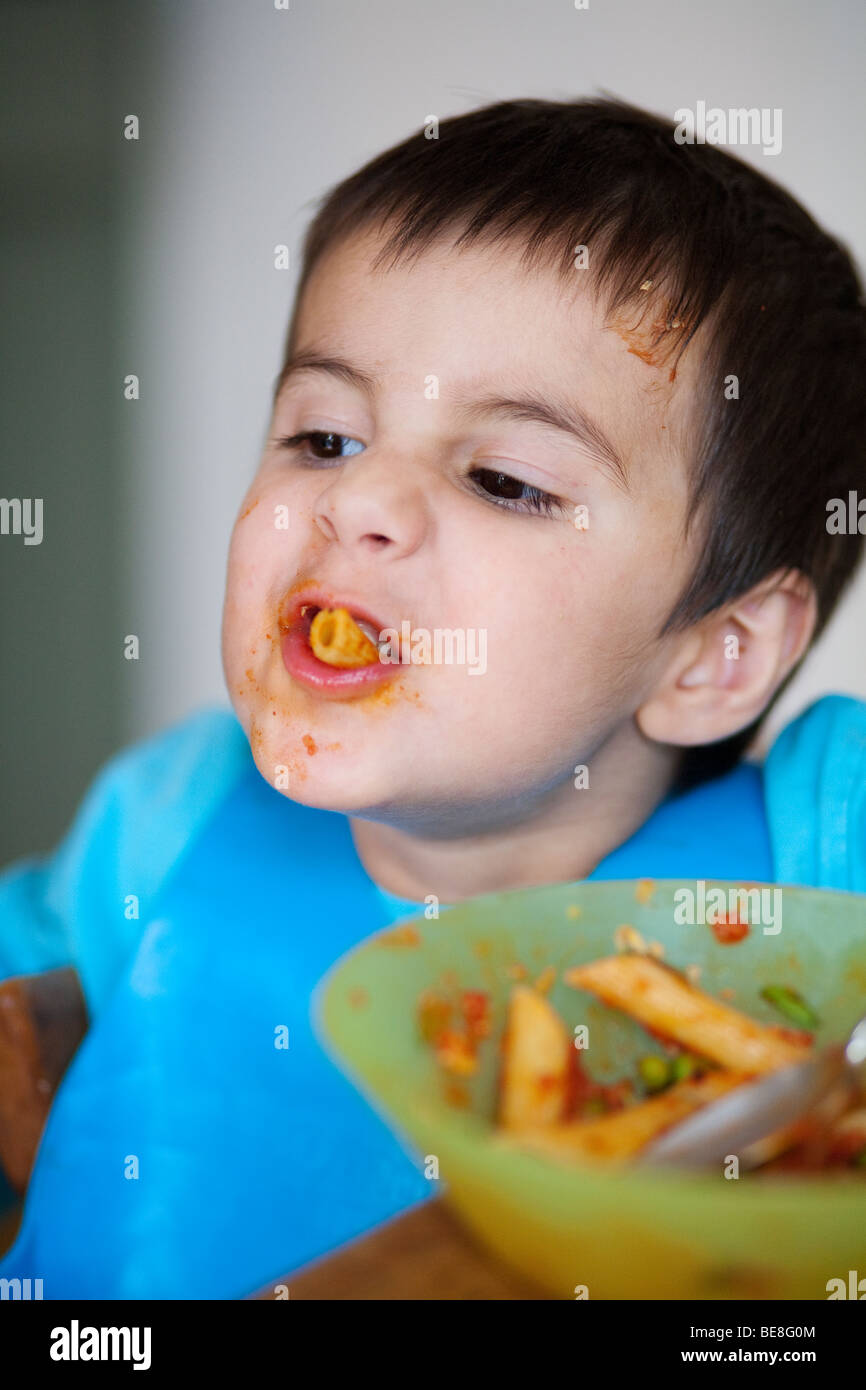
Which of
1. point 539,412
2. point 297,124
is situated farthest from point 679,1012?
point 297,124

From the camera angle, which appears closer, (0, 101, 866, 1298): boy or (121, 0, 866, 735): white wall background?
(0, 101, 866, 1298): boy

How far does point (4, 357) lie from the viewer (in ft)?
4.40

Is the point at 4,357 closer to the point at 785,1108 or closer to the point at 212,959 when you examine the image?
the point at 212,959

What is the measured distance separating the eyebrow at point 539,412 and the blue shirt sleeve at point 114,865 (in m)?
0.40

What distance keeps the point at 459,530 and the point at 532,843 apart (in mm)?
289

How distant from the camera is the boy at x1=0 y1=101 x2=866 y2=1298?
0.72m

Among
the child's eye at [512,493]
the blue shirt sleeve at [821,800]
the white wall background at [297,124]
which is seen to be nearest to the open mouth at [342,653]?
the child's eye at [512,493]

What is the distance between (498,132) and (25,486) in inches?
33.4

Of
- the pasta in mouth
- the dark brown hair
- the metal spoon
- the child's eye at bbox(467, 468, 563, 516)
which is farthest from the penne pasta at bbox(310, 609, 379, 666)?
the metal spoon

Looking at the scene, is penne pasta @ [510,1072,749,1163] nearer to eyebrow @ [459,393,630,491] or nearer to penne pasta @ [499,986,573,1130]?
penne pasta @ [499,986,573,1130]

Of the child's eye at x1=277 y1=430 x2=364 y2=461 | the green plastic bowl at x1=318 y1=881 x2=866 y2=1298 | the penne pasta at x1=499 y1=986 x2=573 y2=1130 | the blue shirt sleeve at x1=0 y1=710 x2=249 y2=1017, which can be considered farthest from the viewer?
the blue shirt sleeve at x1=0 y1=710 x2=249 y2=1017

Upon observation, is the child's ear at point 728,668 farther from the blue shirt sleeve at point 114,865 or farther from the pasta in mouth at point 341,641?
the blue shirt sleeve at point 114,865

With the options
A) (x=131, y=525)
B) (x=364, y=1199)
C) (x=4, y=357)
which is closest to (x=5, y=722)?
(x=131, y=525)

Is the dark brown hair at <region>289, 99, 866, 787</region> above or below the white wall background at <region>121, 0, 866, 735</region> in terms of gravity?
below
